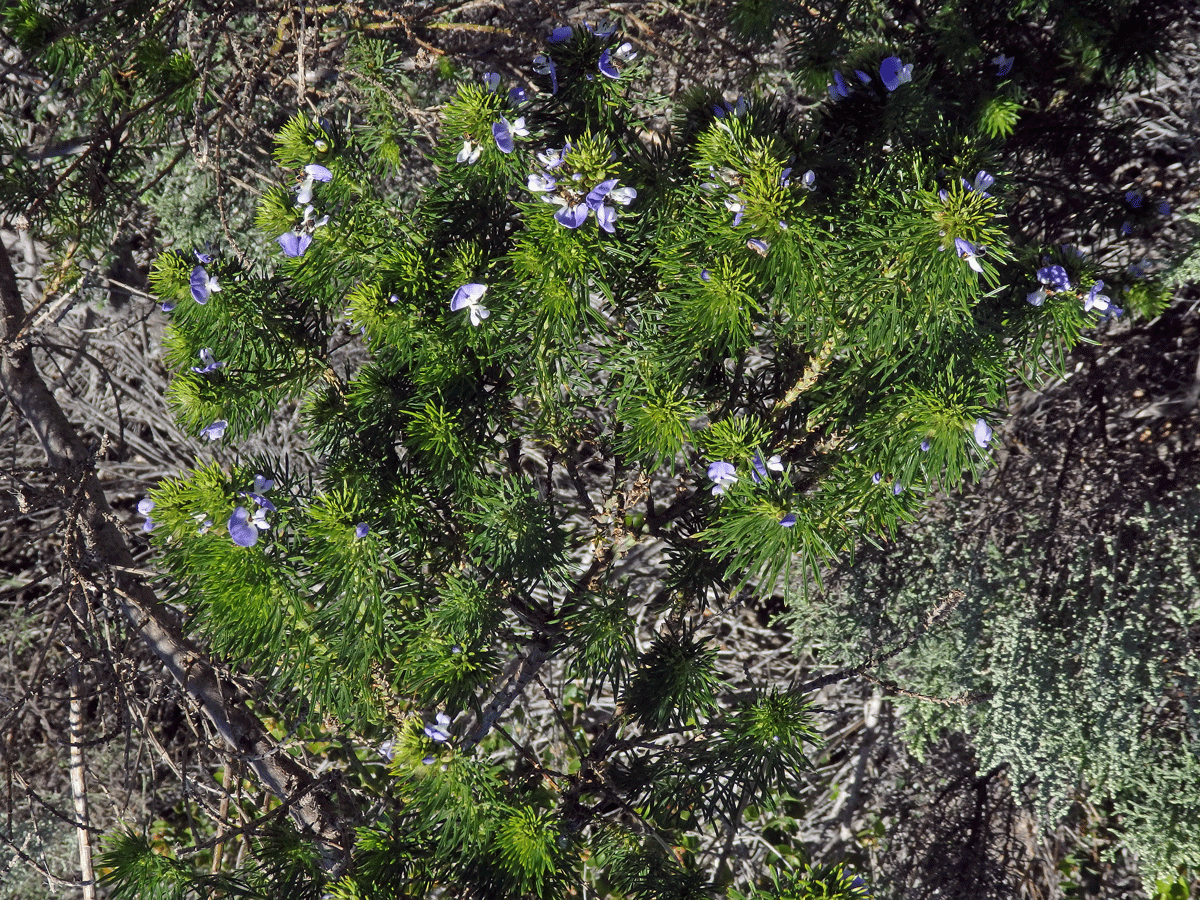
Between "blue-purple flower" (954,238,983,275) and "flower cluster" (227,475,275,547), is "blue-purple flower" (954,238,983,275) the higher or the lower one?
the higher one

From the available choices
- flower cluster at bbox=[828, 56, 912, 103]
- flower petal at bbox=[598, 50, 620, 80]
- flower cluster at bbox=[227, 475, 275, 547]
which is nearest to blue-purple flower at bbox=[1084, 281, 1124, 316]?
flower cluster at bbox=[828, 56, 912, 103]

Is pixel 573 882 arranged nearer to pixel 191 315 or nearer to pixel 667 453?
pixel 667 453

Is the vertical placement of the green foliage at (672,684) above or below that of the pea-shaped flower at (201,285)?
below

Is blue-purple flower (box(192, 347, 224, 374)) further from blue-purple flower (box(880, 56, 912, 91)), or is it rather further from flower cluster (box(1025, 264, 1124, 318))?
flower cluster (box(1025, 264, 1124, 318))

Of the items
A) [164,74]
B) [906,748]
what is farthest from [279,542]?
[906,748]

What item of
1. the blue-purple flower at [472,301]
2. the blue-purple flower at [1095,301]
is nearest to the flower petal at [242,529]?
the blue-purple flower at [472,301]

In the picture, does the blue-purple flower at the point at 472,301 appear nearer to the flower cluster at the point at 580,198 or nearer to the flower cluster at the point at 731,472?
the flower cluster at the point at 580,198

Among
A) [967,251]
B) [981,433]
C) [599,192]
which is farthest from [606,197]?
[981,433]

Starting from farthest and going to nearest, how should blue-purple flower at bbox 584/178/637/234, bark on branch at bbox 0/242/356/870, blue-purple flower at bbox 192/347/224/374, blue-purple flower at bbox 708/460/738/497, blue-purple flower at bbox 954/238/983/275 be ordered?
1. bark on branch at bbox 0/242/356/870
2. blue-purple flower at bbox 192/347/224/374
3. blue-purple flower at bbox 708/460/738/497
4. blue-purple flower at bbox 584/178/637/234
5. blue-purple flower at bbox 954/238/983/275
